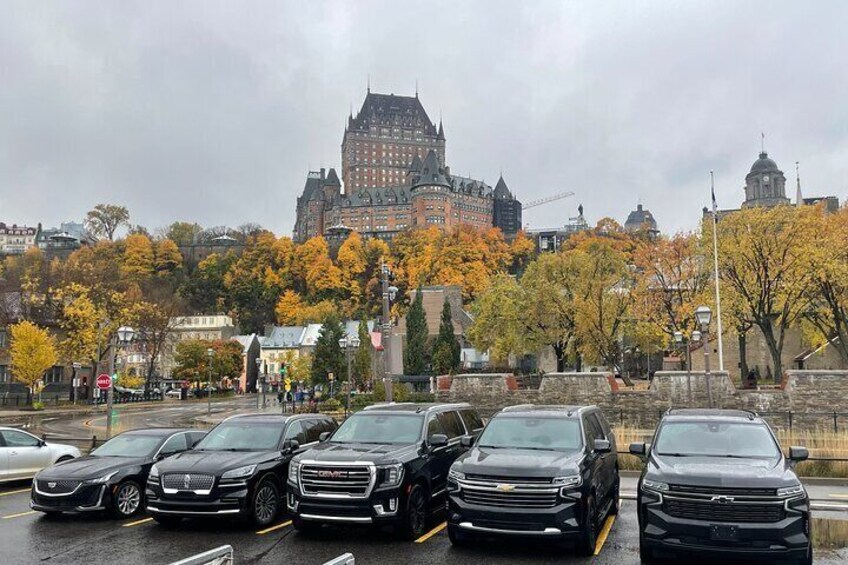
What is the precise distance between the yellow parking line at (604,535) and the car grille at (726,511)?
1.77m

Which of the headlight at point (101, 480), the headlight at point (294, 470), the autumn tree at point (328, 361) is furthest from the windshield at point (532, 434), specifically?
the autumn tree at point (328, 361)

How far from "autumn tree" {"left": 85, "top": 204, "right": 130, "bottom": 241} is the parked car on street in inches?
5854

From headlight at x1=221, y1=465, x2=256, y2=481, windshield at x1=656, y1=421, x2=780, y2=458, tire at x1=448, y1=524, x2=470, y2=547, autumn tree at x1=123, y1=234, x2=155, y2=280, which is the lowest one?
tire at x1=448, y1=524, x2=470, y2=547

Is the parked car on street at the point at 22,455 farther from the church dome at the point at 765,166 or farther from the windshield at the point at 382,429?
the church dome at the point at 765,166

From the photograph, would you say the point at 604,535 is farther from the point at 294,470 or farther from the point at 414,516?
the point at 294,470

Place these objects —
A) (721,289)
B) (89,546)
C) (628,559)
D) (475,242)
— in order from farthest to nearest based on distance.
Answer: (475,242)
(721,289)
(89,546)
(628,559)

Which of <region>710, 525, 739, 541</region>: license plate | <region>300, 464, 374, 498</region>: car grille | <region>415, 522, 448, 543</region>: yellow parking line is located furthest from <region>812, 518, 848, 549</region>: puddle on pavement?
<region>300, 464, 374, 498</region>: car grille

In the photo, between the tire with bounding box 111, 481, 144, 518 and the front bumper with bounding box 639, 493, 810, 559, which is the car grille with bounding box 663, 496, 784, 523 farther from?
the tire with bounding box 111, 481, 144, 518

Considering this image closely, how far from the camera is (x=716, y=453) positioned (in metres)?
9.80

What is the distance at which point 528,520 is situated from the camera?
9055 mm

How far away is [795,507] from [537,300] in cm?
3934

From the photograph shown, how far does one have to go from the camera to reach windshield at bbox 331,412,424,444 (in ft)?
38.4

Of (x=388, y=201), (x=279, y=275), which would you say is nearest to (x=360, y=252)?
(x=279, y=275)

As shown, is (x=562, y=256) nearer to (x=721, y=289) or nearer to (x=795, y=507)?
(x=721, y=289)
